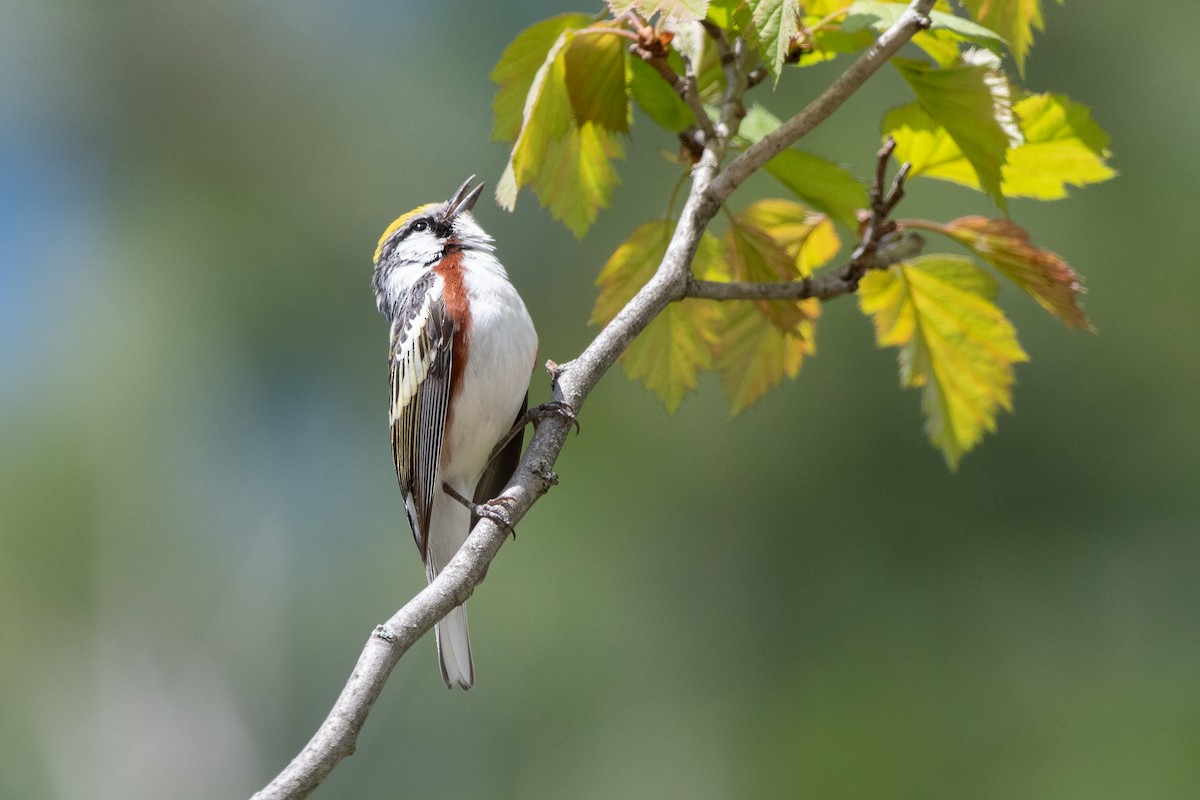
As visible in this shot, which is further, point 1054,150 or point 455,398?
point 455,398

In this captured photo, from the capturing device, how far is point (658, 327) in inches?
101

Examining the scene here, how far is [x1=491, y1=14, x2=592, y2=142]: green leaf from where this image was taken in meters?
2.31

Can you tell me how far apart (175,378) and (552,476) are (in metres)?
13.1

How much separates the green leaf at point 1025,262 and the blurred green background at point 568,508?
19.7ft

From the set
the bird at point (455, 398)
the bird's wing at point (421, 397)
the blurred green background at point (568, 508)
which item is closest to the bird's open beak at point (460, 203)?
the bird at point (455, 398)

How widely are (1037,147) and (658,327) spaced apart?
87 cm

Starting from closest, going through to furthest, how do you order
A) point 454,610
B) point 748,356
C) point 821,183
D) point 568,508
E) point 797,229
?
point 821,183, point 748,356, point 797,229, point 454,610, point 568,508

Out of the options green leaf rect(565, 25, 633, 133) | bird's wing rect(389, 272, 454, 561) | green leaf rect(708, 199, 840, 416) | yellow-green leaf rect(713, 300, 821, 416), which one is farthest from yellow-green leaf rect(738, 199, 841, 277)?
bird's wing rect(389, 272, 454, 561)

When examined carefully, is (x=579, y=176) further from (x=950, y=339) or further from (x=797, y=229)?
(x=950, y=339)

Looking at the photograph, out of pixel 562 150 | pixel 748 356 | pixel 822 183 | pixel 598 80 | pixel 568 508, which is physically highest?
pixel 598 80

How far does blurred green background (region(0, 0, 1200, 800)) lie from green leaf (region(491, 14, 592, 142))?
650 centimetres

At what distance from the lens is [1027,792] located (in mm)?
9312

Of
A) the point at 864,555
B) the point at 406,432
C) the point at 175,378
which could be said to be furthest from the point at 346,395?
the point at 406,432

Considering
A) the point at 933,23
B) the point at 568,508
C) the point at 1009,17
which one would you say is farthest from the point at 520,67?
the point at 568,508
